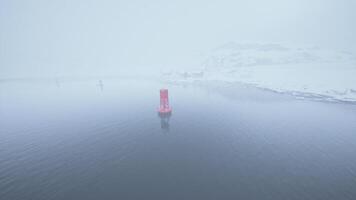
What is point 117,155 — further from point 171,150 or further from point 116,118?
point 116,118

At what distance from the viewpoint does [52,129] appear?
144 ft

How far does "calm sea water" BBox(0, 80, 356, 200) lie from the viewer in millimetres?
21234

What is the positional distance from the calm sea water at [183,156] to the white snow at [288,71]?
28759 millimetres

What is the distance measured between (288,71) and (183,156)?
118694 mm

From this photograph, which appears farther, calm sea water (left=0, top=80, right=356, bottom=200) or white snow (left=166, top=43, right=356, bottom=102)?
white snow (left=166, top=43, right=356, bottom=102)

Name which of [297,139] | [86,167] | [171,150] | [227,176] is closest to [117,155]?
[86,167]

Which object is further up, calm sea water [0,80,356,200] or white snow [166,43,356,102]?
white snow [166,43,356,102]

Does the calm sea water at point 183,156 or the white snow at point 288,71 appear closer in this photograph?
the calm sea water at point 183,156

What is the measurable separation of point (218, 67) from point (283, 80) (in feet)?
236

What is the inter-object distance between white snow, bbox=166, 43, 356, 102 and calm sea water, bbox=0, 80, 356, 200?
28.8 metres

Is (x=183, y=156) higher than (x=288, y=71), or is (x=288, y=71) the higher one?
(x=288, y=71)

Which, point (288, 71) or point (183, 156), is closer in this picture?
point (183, 156)

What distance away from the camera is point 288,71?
114562mm

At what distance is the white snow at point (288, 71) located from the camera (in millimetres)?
76506
